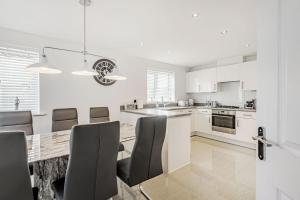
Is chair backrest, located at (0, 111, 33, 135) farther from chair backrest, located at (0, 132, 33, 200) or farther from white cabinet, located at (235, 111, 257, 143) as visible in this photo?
white cabinet, located at (235, 111, 257, 143)

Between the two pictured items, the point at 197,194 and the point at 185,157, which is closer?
the point at 197,194

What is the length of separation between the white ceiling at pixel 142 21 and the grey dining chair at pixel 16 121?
4.44 ft

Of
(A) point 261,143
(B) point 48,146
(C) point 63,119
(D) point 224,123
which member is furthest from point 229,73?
(B) point 48,146

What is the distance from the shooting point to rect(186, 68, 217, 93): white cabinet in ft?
15.8

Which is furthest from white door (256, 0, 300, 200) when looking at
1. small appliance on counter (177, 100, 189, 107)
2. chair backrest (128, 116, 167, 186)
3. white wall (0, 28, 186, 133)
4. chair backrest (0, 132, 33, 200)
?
small appliance on counter (177, 100, 189, 107)

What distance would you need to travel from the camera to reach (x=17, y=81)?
2.70 m

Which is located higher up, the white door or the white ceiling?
the white ceiling

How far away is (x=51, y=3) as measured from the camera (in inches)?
74.3

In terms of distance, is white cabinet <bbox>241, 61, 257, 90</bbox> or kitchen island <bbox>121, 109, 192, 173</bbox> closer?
kitchen island <bbox>121, 109, 192, 173</bbox>

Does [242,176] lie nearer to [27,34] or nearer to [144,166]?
[144,166]

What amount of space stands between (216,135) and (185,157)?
6.61ft

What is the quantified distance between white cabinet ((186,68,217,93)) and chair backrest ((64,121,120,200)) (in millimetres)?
4176

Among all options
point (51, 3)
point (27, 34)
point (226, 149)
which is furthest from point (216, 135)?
point (27, 34)

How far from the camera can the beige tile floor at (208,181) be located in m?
2.02
